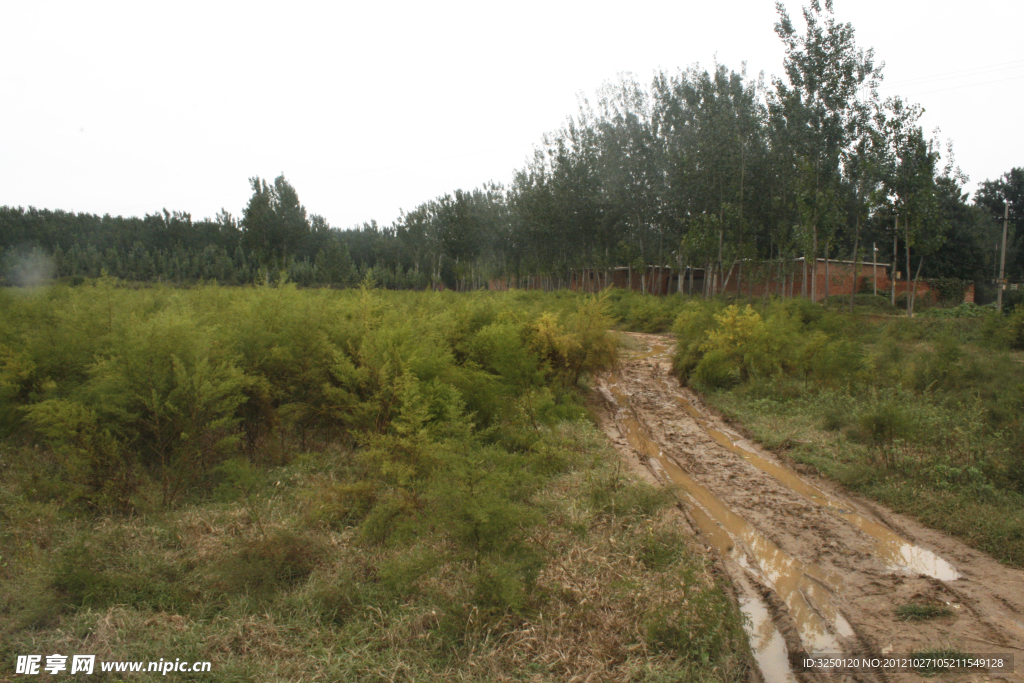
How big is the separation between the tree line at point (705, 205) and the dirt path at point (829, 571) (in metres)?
7.24

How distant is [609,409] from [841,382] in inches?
173

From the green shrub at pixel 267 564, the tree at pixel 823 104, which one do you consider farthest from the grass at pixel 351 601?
the tree at pixel 823 104

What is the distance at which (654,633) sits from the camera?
3.69 meters

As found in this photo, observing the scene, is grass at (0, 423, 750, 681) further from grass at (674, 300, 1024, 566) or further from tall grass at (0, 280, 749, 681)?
grass at (674, 300, 1024, 566)

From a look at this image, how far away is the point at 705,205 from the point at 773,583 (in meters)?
27.7

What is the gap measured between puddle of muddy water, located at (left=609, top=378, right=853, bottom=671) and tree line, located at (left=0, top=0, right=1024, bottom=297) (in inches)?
284

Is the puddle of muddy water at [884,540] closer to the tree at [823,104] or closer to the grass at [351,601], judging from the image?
the grass at [351,601]

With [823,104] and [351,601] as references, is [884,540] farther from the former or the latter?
[823,104]

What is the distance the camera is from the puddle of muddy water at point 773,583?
3.76 m

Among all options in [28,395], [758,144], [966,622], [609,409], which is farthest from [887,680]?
[758,144]

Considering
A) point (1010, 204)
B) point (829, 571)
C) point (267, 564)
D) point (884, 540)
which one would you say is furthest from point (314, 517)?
point (1010, 204)

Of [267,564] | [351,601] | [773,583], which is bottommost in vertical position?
[773,583]

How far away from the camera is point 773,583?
14.8 feet

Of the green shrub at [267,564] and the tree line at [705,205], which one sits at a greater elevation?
→ the tree line at [705,205]
